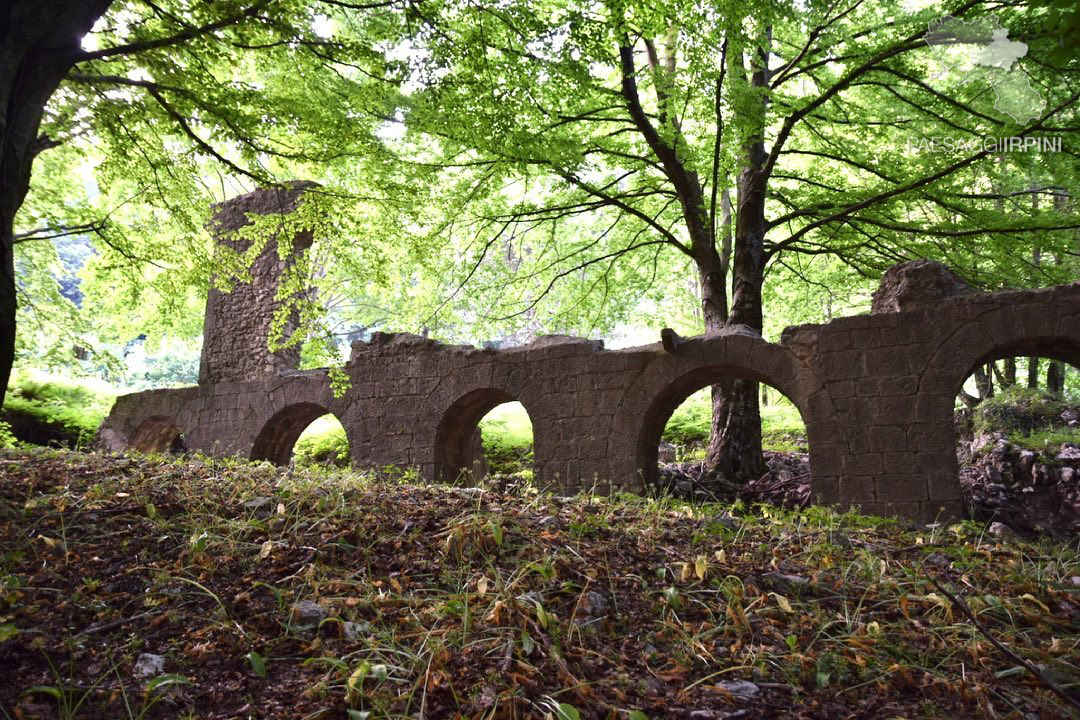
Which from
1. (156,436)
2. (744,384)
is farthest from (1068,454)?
(156,436)

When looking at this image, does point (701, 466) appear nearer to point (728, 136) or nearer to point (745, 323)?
point (745, 323)

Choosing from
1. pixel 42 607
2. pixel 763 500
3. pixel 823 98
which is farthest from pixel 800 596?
Result: pixel 823 98

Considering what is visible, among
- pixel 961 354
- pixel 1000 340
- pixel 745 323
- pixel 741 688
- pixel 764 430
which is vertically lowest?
pixel 741 688

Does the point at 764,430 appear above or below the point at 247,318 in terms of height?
below

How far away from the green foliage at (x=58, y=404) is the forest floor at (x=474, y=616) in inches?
458

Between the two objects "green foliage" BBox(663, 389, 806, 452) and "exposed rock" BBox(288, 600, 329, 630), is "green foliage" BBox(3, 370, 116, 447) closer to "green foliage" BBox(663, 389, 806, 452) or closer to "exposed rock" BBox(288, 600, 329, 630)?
"green foliage" BBox(663, 389, 806, 452)

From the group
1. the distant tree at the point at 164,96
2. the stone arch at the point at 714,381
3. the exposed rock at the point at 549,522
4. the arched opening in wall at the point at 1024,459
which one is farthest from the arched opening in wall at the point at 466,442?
the arched opening in wall at the point at 1024,459

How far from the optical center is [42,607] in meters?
2.99

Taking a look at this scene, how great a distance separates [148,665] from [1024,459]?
11.7m

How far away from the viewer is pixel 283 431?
40.2 ft

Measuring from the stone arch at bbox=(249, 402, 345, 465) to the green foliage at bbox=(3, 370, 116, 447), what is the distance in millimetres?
4489

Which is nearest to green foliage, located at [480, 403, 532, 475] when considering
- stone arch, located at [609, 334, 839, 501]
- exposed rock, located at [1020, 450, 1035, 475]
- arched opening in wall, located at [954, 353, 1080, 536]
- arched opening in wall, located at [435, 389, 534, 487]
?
arched opening in wall, located at [435, 389, 534, 487]

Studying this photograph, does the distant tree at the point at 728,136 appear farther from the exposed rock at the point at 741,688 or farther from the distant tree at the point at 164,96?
the exposed rock at the point at 741,688

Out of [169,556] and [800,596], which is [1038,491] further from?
[169,556]
